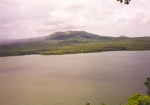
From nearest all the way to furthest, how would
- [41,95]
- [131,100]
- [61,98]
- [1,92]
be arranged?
[131,100], [61,98], [41,95], [1,92]

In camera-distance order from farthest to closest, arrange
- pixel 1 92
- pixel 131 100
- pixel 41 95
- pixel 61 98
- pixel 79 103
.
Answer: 1. pixel 1 92
2. pixel 41 95
3. pixel 61 98
4. pixel 79 103
5. pixel 131 100

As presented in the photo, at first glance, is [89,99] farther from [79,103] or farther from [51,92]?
[51,92]

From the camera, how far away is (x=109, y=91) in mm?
64312

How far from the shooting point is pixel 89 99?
188 ft

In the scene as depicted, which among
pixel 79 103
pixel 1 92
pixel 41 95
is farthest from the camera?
pixel 1 92

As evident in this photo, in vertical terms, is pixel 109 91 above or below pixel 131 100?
below

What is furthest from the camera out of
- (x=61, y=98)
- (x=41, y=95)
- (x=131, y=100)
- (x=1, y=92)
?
(x=1, y=92)

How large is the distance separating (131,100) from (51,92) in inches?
1626

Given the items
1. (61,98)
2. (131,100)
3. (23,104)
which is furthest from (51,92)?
(131,100)

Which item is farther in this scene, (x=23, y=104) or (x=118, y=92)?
(x=118, y=92)

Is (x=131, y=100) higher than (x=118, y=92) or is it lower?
higher

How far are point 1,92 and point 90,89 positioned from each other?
26736mm

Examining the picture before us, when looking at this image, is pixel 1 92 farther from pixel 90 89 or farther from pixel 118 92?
pixel 118 92

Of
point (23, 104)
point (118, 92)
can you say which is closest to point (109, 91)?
point (118, 92)
